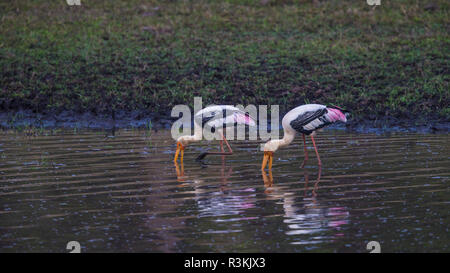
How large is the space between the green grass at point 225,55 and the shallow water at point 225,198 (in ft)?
12.1

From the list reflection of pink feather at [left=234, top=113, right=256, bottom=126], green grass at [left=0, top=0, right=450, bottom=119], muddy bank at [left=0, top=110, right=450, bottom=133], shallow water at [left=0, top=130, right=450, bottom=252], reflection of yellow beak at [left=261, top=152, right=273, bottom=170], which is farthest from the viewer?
green grass at [left=0, top=0, right=450, bottom=119]

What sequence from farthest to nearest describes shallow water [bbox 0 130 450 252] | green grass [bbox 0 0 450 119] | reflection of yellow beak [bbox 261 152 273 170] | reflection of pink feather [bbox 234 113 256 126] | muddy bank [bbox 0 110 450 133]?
green grass [bbox 0 0 450 119] < muddy bank [bbox 0 110 450 133] < reflection of pink feather [bbox 234 113 256 126] < reflection of yellow beak [bbox 261 152 273 170] < shallow water [bbox 0 130 450 252]

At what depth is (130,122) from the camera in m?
18.2

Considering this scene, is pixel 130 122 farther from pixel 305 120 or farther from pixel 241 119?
pixel 305 120

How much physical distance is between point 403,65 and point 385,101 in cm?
246

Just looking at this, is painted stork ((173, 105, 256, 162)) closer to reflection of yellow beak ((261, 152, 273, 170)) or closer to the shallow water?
the shallow water

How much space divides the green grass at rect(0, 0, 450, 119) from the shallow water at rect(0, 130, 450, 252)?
3673 millimetres

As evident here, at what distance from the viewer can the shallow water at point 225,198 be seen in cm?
797

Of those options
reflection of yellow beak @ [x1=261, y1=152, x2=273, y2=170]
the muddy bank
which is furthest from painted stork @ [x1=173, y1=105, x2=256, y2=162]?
the muddy bank

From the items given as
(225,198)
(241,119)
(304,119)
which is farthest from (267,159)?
(225,198)

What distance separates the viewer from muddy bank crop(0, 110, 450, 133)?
16.8 metres

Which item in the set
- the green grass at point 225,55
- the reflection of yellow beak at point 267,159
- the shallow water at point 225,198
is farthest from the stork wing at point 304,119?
the green grass at point 225,55

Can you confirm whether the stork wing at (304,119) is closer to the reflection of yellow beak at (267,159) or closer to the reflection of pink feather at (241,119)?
the reflection of yellow beak at (267,159)
